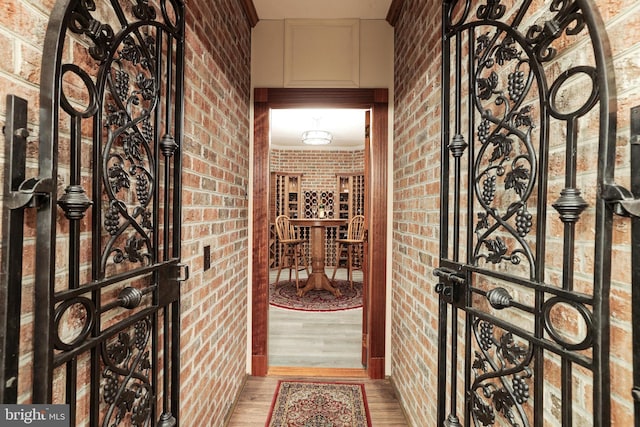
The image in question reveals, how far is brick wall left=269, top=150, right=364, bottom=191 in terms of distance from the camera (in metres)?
7.28

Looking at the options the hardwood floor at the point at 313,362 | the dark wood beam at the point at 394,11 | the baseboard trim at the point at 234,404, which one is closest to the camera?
the baseboard trim at the point at 234,404

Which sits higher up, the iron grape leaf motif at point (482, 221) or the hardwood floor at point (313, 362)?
the iron grape leaf motif at point (482, 221)

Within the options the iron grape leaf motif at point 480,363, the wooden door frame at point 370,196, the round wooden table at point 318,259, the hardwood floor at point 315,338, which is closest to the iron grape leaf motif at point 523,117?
the iron grape leaf motif at point 480,363

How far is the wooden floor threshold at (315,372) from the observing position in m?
2.51

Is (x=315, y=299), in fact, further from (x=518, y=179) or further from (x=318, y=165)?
(x=518, y=179)

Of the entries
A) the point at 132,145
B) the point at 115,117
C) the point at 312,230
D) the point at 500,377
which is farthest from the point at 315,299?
the point at 115,117

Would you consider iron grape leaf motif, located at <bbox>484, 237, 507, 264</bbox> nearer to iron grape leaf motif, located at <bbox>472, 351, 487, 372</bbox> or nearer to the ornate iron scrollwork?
the ornate iron scrollwork

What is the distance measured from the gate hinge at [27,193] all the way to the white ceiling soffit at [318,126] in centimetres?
381

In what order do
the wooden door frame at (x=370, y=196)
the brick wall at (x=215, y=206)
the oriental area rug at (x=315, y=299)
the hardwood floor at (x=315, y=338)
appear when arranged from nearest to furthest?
the brick wall at (x=215, y=206) < the wooden door frame at (x=370, y=196) < the hardwood floor at (x=315, y=338) < the oriental area rug at (x=315, y=299)

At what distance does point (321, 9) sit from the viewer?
2.35 meters

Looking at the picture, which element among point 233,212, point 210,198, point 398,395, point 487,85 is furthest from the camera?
point 398,395

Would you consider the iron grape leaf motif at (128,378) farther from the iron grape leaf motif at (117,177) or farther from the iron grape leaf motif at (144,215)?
the iron grape leaf motif at (117,177)

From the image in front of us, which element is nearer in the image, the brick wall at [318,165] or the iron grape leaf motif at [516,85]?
the iron grape leaf motif at [516,85]

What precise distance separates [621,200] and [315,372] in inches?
94.4
